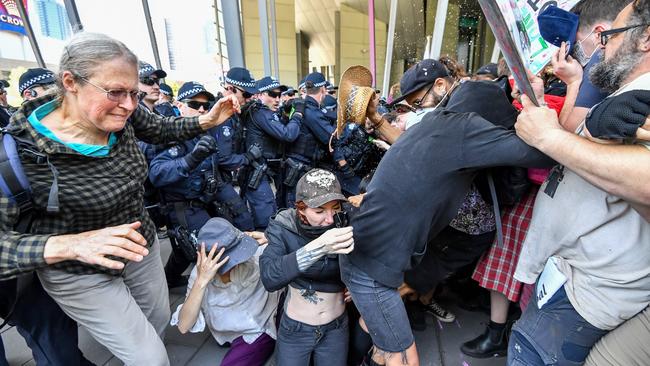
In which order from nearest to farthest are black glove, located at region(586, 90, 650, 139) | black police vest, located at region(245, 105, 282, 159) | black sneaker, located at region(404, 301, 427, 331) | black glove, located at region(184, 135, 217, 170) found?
black glove, located at region(586, 90, 650, 139) < black sneaker, located at region(404, 301, 427, 331) < black glove, located at region(184, 135, 217, 170) < black police vest, located at region(245, 105, 282, 159)

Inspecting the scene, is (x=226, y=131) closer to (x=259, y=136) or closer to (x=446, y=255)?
(x=259, y=136)

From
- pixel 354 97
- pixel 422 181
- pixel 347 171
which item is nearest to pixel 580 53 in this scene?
pixel 422 181

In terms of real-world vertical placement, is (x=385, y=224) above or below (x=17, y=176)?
below

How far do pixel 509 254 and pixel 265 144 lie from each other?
2775 mm

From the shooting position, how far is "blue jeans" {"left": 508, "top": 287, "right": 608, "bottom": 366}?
1109 mm

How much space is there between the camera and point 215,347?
2223 mm

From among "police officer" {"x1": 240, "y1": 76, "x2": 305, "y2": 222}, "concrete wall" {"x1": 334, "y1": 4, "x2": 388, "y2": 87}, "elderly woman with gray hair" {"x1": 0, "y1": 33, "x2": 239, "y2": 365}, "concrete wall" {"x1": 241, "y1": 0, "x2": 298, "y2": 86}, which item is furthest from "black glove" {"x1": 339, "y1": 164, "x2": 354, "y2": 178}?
"concrete wall" {"x1": 334, "y1": 4, "x2": 388, "y2": 87}

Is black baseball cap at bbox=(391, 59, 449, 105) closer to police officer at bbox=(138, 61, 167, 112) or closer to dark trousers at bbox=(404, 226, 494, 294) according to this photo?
dark trousers at bbox=(404, 226, 494, 294)

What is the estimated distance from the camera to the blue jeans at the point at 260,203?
3516 millimetres

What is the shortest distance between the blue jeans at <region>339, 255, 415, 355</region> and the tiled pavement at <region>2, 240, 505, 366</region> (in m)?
0.72

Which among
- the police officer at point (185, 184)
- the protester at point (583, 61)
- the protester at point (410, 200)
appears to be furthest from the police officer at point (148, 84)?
the protester at point (583, 61)

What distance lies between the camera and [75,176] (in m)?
1.32

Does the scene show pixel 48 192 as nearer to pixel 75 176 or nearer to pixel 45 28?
pixel 75 176

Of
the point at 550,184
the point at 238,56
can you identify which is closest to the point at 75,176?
the point at 550,184
